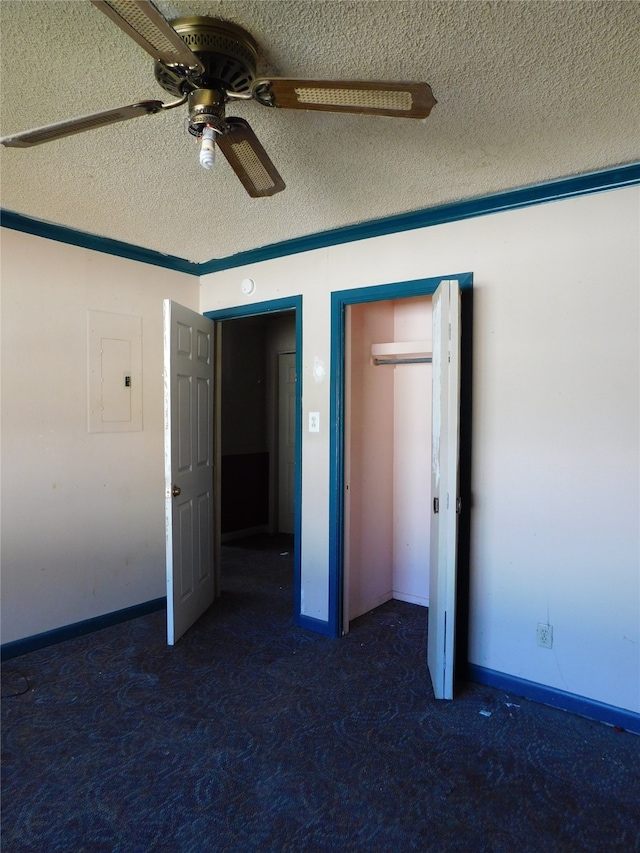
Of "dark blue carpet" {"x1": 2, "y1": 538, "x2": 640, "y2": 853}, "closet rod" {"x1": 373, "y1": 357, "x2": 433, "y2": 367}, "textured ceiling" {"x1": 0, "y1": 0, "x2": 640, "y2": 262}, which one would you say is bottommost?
"dark blue carpet" {"x1": 2, "y1": 538, "x2": 640, "y2": 853}

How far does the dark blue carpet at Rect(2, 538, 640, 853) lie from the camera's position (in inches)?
66.8

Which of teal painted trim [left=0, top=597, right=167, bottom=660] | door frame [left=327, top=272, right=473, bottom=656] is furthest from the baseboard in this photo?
teal painted trim [left=0, top=597, right=167, bottom=660]

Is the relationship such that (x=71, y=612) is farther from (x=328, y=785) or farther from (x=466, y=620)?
(x=466, y=620)

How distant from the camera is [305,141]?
2016 mm

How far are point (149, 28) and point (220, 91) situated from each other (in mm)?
357

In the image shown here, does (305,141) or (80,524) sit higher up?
(305,141)

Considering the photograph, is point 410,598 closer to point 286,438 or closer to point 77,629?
point 77,629

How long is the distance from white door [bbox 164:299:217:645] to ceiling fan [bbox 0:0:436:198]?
155cm

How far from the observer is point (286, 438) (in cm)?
576

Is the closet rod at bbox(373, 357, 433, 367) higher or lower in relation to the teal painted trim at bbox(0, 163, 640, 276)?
lower

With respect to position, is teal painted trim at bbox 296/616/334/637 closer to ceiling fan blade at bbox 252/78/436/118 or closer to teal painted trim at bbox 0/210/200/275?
teal painted trim at bbox 0/210/200/275

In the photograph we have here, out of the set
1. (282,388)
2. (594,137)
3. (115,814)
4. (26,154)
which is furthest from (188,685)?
(282,388)

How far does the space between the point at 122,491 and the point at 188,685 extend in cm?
136

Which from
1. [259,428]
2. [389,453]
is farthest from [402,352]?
[259,428]
